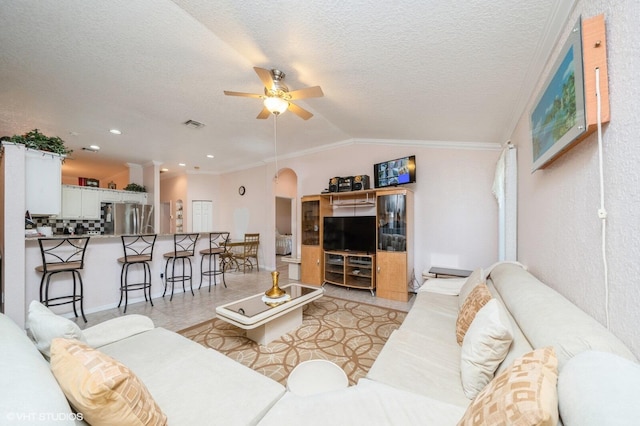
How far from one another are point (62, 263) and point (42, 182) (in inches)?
40.6

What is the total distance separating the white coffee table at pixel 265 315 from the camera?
2119mm

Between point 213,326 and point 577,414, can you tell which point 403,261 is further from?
point 577,414

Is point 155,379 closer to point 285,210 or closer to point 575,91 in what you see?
point 575,91

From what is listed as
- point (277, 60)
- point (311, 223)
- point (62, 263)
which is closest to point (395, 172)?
point (311, 223)

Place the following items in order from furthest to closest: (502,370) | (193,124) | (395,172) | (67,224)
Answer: (67,224), (395,172), (193,124), (502,370)

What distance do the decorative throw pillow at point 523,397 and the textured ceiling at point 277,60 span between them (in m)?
1.76

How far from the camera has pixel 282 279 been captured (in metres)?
5.13

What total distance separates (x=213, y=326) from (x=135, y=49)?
286 centimetres

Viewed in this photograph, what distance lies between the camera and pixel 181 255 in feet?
12.6

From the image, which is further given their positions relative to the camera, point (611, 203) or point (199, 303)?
point (199, 303)

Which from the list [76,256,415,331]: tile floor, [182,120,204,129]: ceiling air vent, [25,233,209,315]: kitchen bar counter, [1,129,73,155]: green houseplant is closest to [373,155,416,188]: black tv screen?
[76,256,415,331]: tile floor

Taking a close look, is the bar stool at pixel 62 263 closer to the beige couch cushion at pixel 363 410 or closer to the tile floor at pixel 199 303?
the tile floor at pixel 199 303

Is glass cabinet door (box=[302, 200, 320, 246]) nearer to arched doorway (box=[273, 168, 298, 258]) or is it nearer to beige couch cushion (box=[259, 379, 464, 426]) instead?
arched doorway (box=[273, 168, 298, 258])

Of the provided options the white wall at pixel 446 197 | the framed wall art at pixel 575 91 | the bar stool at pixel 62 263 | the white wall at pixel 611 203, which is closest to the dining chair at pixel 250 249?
the white wall at pixel 446 197
